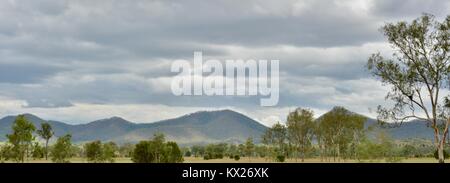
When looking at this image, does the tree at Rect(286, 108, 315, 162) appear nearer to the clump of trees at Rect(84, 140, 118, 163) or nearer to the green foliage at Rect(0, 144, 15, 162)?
the clump of trees at Rect(84, 140, 118, 163)

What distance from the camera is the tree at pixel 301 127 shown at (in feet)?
531

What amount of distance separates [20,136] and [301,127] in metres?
82.9

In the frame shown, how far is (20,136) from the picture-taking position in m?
112

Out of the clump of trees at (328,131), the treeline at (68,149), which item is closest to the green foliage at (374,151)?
the clump of trees at (328,131)

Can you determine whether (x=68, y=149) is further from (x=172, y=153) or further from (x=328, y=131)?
(x=328, y=131)

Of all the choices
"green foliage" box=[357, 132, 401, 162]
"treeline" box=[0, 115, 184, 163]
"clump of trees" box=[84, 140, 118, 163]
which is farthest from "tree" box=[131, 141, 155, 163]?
"green foliage" box=[357, 132, 401, 162]

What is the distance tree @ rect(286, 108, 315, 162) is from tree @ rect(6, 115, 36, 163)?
78.3 meters

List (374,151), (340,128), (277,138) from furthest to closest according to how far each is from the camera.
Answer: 1. (277,138)
2. (340,128)
3. (374,151)

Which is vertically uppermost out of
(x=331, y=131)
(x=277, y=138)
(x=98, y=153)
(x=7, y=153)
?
(x=331, y=131)

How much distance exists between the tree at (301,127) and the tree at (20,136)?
78.3 m

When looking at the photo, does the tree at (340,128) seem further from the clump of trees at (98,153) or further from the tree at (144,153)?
the tree at (144,153)

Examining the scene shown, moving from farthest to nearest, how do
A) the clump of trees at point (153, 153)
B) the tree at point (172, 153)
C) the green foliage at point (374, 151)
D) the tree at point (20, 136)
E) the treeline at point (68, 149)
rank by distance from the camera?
the green foliage at point (374, 151)
the tree at point (20, 136)
the tree at point (172, 153)
the treeline at point (68, 149)
the clump of trees at point (153, 153)

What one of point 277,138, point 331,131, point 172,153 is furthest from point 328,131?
point 172,153
